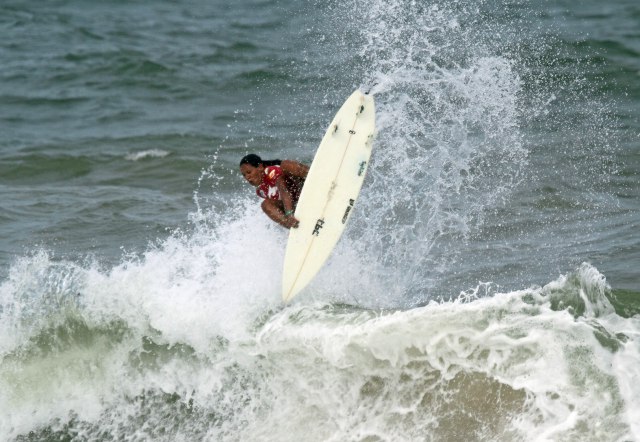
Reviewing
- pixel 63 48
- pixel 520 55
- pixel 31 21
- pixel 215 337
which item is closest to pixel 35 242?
pixel 215 337

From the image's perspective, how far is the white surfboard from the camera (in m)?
8.47

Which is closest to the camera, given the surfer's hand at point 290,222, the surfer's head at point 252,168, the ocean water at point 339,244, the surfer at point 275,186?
the ocean water at point 339,244

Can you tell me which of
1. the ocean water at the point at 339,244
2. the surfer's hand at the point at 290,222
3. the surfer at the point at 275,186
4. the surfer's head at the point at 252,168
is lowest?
the ocean water at the point at 339,244

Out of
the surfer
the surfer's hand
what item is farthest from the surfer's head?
the surfer's hand

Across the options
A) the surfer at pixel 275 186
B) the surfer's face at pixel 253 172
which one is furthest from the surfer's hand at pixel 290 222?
the surfer's face at pixel 253 172

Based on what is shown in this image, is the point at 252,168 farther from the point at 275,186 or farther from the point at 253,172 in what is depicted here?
the point at 275,186

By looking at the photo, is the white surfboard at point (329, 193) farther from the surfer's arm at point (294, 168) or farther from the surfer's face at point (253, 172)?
the surfer's face at point (253, 172)

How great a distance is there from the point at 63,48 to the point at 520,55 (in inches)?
417

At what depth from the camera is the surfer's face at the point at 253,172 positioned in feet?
27.0

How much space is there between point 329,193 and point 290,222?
0.47 meters

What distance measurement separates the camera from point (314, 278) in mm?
8578

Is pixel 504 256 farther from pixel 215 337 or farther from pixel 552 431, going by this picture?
pixel 552 431

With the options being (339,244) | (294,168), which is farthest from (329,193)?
(339,244)

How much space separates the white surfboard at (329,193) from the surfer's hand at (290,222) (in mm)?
57
